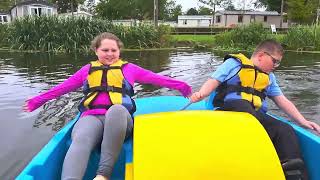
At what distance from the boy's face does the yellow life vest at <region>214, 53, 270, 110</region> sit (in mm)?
42

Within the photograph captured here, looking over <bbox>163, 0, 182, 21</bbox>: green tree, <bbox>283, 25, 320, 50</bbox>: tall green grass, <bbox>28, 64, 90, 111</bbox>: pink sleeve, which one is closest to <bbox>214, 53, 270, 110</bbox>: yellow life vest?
<bbox>28, 64, 90, 111</bbox>: pink sleeve

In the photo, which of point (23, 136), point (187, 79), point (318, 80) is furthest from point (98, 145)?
point (318, 80)

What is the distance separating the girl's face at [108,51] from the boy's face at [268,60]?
1.00 meters

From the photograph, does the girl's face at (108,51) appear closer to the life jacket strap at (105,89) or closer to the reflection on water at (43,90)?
the life jacket strap at (105,89)

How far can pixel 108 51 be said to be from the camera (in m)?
2.74

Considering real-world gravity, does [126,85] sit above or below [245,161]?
above

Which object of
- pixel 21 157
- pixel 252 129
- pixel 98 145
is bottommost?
pixel 21 157

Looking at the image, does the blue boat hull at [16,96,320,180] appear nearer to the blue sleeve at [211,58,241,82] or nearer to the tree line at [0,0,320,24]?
the blue sleeve at [211,58,241,82]

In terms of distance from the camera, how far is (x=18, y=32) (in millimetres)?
14781

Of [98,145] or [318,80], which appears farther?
[318,80]

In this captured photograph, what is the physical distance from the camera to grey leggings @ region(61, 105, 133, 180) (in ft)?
6.77

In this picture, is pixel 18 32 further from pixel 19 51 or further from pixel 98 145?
pixel 98 145

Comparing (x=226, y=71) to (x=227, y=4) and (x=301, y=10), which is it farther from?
(x=227, y=4)

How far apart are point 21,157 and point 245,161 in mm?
2246
